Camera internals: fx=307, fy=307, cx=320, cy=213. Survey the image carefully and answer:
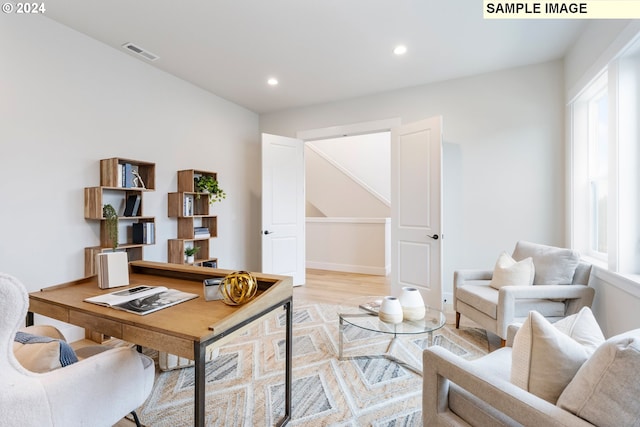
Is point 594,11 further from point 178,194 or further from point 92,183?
point 92,183

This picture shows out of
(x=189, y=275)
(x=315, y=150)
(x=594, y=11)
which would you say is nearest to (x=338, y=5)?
(x=594, y=11)

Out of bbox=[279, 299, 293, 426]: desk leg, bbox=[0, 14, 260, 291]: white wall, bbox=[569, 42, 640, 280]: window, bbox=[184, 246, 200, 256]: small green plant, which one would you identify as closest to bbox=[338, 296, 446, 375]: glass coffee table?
bbox=[279, 299, 293, 426]: desk leg

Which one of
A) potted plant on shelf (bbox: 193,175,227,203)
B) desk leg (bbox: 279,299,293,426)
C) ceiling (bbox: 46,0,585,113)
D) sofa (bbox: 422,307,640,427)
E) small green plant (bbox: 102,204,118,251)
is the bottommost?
desk leg (bbox: 279,299,293,426)

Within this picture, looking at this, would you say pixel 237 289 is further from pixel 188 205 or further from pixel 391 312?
pixel 188 205

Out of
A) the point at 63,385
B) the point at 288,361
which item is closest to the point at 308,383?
the point at 288,361

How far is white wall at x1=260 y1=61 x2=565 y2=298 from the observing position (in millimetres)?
3244

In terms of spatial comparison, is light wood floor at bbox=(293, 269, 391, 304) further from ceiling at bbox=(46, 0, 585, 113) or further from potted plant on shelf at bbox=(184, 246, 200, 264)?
ceiling at bbox=(46, 0, 585, 113)

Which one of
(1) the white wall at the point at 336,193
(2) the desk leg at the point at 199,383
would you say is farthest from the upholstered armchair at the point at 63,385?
(1) the white wall at the point at 336,193

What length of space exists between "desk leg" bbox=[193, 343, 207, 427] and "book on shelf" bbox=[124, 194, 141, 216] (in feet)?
7.86

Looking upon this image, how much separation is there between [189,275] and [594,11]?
11.0 ft

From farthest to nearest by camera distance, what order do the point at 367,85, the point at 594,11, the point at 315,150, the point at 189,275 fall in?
the point at 315,150
the point at 367,85
the point at 594,11
the point at 189,275

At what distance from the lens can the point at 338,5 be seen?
2.32 meters

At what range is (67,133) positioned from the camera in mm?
2615

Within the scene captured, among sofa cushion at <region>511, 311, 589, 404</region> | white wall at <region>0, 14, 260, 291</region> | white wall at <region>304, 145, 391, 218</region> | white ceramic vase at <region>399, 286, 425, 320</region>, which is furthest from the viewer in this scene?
white wall at <region>304, 145, 391, 218</region>
